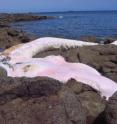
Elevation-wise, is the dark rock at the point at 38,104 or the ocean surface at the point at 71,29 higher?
the dark rock at the point at 38,104

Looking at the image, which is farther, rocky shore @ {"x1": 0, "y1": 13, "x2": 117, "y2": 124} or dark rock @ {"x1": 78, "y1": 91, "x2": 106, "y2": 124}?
dark rock @ {"x1": 78, "y1": 91, "x2": 106, "y2": 124}

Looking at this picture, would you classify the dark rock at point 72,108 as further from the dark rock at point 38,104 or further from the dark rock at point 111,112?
the dark rock at point 111,112

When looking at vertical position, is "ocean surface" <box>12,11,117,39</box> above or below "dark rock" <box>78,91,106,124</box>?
below

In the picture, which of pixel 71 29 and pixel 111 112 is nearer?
pixel 111 112

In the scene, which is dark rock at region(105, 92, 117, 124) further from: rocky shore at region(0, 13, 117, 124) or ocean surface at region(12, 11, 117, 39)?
ocean surface at region(12, 11, 117, 39)

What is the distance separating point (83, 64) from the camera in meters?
13.0

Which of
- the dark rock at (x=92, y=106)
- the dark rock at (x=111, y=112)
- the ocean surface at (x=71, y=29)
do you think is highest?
the dark rock at (x=111, y=112)

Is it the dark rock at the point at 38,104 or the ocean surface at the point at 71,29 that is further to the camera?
the ocean surface at the point at 71,29

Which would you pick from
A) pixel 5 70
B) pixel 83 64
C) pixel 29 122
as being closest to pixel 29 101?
pixel 29 122

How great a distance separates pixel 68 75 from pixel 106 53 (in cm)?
259

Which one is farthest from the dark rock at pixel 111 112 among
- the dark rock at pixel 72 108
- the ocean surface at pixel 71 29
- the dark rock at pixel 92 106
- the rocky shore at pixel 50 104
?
the ocean surface at pixel 71 29

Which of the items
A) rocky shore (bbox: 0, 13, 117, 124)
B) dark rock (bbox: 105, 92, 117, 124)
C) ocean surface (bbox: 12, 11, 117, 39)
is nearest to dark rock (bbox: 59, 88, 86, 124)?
rocky shore (bbox: 0, 13, 117, 124)

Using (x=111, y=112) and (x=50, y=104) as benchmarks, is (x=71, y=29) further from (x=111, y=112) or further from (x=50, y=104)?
(x=50, y=104)

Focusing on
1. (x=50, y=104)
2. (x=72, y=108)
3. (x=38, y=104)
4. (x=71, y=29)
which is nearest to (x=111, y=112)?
(x=72, y=108)
